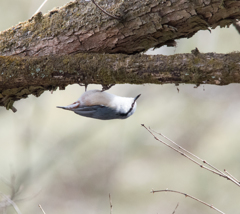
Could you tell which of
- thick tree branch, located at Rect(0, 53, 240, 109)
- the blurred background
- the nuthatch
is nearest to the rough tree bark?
thick tree branch, located at Rect(0, 53, 240, 109)

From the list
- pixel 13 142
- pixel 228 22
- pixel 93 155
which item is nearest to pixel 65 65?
pixel 228 22

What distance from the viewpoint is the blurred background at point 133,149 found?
6.33 meters

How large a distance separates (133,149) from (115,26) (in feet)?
16.9

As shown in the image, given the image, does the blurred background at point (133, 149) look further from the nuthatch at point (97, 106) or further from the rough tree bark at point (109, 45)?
the rough tree bark at point (109, 45)

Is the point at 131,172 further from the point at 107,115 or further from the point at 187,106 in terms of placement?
the point at 107,115

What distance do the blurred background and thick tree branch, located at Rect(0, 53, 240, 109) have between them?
4.20 meters

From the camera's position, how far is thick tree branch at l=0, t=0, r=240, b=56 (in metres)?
1.73

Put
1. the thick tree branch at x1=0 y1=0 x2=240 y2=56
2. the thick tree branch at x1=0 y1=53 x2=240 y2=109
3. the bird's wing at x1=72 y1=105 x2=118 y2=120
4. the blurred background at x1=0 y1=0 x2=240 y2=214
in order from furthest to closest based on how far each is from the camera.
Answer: the blurred background at x1=0 y1=0 x2=240 y2=214
the bird's wing at x1=72 y1=105 x2=118 y2=120
the thick tree branch at x1=0 y1=0 x2=240 y2=56
the thick tree branch at x1=0 y1=53 x2=240 y2=109

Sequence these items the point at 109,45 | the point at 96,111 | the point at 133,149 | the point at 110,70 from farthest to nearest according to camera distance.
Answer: the point at 133,149 → the point at 96,111 → the point at 109,45 → the point at 110,70

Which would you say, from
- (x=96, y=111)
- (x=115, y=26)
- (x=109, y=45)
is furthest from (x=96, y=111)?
(x=115, y=26)

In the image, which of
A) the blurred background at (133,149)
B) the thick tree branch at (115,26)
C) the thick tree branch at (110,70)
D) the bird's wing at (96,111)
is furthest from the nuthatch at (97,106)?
the blurred background at (133,149)

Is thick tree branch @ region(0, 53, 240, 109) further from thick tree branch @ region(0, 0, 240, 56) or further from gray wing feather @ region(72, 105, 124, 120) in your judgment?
gray wing feather @ region(72, 105, 124, 120)

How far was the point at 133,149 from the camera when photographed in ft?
22.0

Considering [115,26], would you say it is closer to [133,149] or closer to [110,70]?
[110,70]
